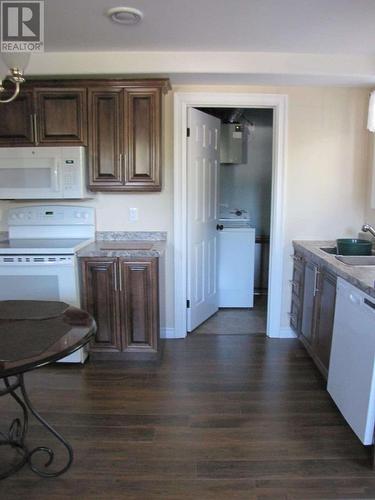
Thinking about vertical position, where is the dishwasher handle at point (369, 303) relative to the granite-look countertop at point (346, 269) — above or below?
below

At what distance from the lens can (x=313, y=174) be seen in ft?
10.4

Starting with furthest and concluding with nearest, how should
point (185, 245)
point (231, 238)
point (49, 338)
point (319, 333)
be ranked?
point (231, 238), point (185, 245), point (319, 333), point (49, 338)

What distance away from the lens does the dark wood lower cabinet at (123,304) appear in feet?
8.91

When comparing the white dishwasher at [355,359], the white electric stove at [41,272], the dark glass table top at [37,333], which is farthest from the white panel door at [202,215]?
the dark glass table top at [37,333]

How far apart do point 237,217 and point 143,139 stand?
213 cm

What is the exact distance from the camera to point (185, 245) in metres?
3.24

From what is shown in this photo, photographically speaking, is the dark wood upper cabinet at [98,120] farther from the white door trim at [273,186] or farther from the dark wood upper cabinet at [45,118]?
the white door trim at [273,186]

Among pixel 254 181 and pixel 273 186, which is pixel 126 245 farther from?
pixel 254 181

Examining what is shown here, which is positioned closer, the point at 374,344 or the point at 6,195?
the point at 374,344

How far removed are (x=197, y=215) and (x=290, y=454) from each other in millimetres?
2116

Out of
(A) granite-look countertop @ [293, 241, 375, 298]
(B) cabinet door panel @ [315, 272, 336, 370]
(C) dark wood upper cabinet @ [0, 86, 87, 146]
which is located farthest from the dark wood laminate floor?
(C) dark wood upper cabinet @ [0, 86, 87, 146]

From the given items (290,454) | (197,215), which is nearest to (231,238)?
(197,215)

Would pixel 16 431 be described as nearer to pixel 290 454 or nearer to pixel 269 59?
pixel 290 454

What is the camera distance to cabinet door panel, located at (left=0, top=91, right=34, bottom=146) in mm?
2795
